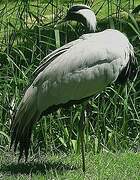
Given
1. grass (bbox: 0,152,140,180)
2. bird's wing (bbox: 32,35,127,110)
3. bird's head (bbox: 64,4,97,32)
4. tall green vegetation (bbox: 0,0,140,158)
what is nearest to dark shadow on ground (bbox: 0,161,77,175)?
grass (bbox: 0,152,140,180)

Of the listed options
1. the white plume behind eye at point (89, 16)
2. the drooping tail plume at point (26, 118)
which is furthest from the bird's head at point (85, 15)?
the drooping tail plume at point (26, 118)

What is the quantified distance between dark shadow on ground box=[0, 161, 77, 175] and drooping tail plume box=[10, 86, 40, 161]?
0.18 m

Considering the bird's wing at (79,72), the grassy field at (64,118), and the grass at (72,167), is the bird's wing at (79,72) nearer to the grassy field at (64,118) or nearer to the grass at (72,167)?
the grass at (72,167)

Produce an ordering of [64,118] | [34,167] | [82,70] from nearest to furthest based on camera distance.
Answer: [82,70], [34,167], [64,118]

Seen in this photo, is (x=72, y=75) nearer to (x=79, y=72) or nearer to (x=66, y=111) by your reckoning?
(x=79, y=72)

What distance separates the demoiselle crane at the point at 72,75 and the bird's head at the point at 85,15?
186mm

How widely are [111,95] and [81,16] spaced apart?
108 cm

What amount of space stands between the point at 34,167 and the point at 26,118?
47 centimetres

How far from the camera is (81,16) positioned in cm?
530

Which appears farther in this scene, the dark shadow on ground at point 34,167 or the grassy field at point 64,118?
the grassy field at point 64,118

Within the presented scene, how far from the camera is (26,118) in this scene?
501cm

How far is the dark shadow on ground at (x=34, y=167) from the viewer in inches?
199

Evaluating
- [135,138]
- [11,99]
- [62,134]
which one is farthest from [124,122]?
[11,99]

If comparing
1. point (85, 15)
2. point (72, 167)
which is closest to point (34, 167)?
point (72, 167)
